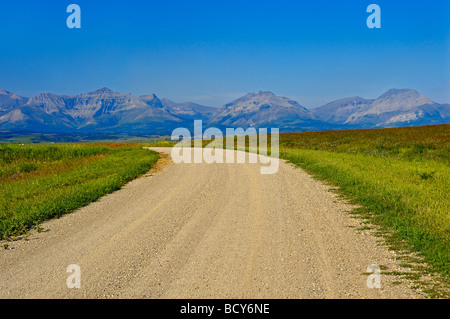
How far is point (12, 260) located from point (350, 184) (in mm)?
12637

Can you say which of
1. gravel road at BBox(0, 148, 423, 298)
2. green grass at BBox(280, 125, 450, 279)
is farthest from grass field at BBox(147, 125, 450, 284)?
gravel road at BBox(0, 148, 423, 298)

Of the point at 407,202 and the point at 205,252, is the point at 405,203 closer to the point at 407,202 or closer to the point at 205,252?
the point at 407,202

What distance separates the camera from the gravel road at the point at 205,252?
5660mm

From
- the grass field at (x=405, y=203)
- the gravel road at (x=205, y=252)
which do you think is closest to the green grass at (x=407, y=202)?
the grass field at (x=405, y=203)

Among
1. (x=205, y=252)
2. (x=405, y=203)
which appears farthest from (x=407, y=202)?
(x=205, y=252)

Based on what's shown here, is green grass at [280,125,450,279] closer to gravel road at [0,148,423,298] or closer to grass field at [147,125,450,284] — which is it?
grass field at [147,125,450,284]

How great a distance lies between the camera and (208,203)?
39.9 ft

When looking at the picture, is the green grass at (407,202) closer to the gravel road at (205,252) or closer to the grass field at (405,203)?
the grass field at (405,203)

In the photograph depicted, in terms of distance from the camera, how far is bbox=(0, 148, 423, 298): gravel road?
223 inches

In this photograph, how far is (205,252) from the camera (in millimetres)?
7348

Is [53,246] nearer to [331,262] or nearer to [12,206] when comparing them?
[12,206]

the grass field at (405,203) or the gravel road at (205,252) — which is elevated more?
the grass field at (405,203)
